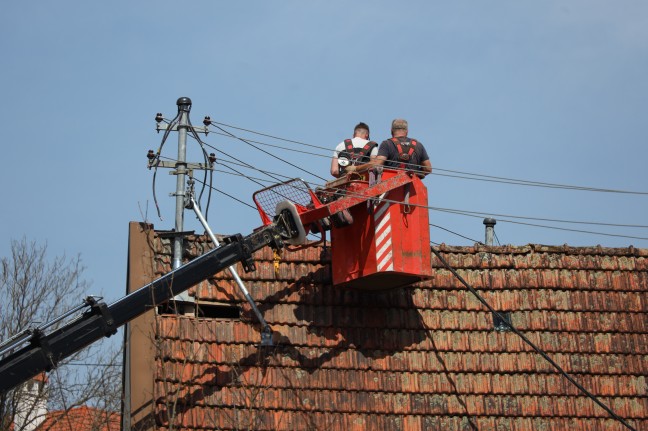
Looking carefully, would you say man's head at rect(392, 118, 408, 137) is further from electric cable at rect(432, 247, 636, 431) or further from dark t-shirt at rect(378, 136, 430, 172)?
electric cable at rect(432, 247, 636, 431)

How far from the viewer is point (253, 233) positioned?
44.6 ft

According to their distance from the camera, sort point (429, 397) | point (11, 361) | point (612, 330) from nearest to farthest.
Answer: point (11, 361) → point (429, 397) → point (612, 330)

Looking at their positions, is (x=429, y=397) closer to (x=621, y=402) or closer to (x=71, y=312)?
(x=621, y=402)

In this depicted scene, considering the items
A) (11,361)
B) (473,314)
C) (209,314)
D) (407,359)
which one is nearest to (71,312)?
(11,361)

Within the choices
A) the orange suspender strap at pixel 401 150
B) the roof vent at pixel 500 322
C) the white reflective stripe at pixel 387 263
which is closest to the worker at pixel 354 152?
the orange suspender strap at pixel 401 150

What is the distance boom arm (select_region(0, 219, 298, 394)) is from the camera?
39.7ft

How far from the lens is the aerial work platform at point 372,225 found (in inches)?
532

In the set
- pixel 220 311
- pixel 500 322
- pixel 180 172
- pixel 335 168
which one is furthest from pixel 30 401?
pixel 500 322

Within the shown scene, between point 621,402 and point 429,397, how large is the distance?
7.70 feet

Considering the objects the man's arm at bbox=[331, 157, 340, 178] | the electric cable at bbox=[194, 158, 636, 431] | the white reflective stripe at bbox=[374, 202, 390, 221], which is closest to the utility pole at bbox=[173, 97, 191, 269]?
the man's arm at bbox=[331, 157, 340, 178]

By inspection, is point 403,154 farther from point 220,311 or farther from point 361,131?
point 220,311

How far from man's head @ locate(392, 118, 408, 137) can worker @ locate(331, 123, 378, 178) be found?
12.1 inches

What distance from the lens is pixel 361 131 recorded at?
14.6 meters

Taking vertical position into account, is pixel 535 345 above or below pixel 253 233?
below
